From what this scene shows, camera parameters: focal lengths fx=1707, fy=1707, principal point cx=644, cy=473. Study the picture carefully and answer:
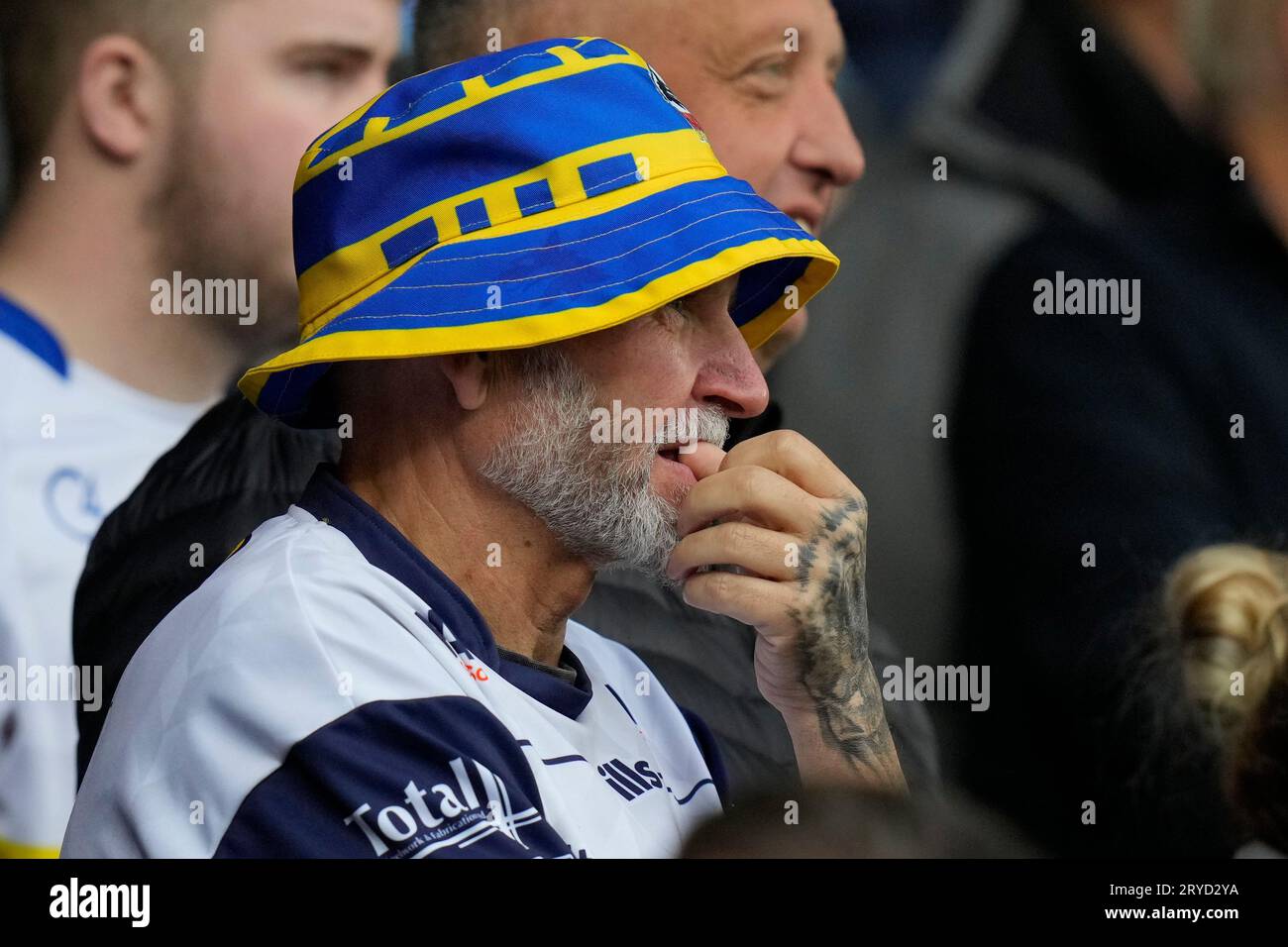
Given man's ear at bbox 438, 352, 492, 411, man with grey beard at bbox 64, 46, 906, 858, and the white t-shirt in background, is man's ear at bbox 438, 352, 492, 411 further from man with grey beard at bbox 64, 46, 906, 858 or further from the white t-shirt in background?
the white t-shirt in background

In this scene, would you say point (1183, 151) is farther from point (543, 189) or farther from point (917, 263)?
point (543, 189)

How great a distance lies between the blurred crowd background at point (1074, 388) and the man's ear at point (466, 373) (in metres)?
1.07

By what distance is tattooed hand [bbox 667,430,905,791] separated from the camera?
5.79 ft

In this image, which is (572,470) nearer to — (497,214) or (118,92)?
(497,214)

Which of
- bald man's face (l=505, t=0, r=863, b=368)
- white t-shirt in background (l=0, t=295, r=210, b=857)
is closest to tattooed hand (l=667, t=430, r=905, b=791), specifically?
bald man's face (l=505, t=0, r=863, b=368)

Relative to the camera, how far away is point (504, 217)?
5.79ft

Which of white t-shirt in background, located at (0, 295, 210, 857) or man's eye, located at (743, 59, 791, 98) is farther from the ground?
man's eye, located at (743, 59, 791, 98)

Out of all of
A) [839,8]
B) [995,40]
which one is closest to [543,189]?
[839,8]

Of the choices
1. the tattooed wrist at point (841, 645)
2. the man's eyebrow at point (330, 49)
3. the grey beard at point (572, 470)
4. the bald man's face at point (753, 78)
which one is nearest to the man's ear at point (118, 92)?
the man's eyebrow at point (330, 49)

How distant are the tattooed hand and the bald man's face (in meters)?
0.75

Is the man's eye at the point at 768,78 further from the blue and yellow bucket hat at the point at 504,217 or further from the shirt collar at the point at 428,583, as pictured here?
the shirt collar at the point at 428,583

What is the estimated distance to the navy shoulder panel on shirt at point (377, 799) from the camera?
1485 millimetres

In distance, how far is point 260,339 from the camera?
8.97 feet
